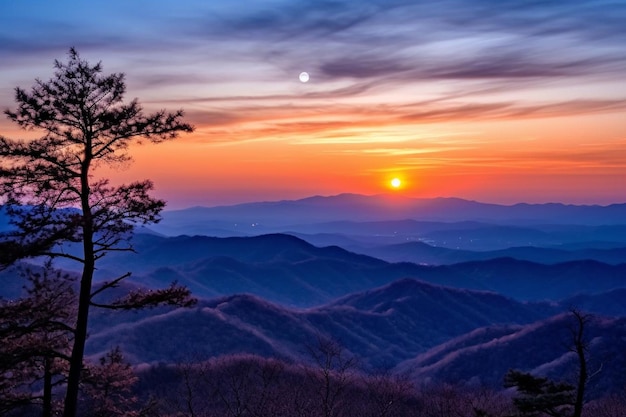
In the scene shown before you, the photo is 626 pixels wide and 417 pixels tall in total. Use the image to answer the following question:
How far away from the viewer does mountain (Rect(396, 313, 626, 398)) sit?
14362 cm

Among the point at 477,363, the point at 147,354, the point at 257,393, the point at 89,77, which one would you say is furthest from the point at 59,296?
the point at 477,363

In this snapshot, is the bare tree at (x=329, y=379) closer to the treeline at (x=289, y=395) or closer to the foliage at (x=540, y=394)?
the treeline at (x=289, y=395)

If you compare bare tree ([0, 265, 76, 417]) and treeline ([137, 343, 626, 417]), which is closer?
bare tree ([0, 265, 76, 417])

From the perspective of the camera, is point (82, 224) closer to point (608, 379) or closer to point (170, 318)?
point (608, 379)

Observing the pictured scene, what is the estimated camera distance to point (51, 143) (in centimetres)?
1634

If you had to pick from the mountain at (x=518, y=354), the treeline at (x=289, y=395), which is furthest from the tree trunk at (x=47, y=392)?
the mountain at (x=518, y=354)

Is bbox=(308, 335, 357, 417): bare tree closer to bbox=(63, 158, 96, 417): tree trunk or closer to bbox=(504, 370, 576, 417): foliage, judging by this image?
bbox=(504, 370, 576, 417): foliage

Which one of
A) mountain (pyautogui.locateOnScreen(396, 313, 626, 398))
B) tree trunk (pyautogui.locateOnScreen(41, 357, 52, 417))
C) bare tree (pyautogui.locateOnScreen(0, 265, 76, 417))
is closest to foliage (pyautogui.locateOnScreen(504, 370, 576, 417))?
bare tree (pyautogui.locateOnScreen(0, 265, 76, 417))

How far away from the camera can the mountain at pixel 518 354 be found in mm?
143625

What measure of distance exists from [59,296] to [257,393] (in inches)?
3210

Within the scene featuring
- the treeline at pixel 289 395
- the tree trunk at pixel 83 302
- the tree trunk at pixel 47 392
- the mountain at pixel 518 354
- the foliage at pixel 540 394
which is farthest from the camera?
the mountain at pixel 518 354

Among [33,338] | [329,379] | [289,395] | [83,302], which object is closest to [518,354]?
[329,379]

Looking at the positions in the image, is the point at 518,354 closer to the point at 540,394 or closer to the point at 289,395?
the point at 289,395

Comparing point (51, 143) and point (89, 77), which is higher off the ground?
point (89, 77)
